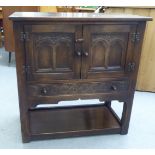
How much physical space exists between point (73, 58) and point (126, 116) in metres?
0.63

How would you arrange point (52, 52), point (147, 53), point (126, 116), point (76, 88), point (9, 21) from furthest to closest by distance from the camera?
point (9, 21) < point (147, 53) < point (126, 116) < point (76, 88) < point (52, 52)

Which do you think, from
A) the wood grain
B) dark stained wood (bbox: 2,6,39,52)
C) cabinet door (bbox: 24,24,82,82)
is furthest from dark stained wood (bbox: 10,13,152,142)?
dark stained wood (bbox: 2,6,39,52)

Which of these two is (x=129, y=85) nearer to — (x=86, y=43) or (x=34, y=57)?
(x=86, y=43)

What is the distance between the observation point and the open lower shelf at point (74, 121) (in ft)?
5.29

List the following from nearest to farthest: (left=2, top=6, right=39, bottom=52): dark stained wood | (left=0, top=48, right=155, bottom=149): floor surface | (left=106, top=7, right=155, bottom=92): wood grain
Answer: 1. (left=0, top=48, right=155, bottom=149): floor surface
2. (left=106, top=7, right=155, bottom=92): wood grain
3. (left=2, top=6, right=39, bottom=52): dark stained wood

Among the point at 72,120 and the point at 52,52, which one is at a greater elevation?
the point at 52,52

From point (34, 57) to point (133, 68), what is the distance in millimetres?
660

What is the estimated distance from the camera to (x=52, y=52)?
4.31 ft

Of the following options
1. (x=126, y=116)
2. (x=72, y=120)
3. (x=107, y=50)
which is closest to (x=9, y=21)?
(x=72, y=120)

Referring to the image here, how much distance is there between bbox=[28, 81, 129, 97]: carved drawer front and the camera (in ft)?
4.54

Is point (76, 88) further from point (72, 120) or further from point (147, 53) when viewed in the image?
point (147, 53)

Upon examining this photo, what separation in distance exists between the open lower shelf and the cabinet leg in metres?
0.05

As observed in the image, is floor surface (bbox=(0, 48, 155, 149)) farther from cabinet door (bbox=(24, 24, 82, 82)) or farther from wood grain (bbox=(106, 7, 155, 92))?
cabinet door (bbox=(24, 24, 82, 82))
